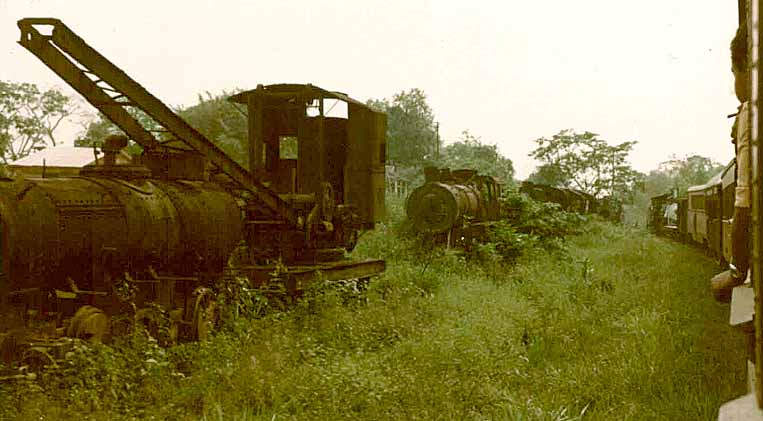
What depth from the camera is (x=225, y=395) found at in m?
6.49

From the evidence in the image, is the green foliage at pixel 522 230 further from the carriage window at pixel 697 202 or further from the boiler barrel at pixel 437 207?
the carriage window at pixel 697 202

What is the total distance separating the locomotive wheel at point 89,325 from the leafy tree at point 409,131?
162 ft

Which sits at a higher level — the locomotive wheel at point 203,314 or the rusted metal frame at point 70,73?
the rusted metal frame at point 70,73

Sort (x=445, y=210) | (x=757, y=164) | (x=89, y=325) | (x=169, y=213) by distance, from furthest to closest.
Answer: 1. (x=445, y=210)
2. (x=169, y=213)
3. (x=89, y=325)
4. (x=757, y=164)

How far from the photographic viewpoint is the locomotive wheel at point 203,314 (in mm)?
8430

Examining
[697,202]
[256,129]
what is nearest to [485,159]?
[697,202]

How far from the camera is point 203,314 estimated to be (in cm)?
863

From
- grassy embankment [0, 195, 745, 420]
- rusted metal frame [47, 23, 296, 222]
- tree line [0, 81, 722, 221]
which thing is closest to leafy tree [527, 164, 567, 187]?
tree line [0, 81, 722, 221]

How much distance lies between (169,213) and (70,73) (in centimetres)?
173

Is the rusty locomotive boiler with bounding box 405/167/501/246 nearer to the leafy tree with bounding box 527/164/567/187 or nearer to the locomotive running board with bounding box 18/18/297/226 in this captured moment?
the locomotive running board with bounding box 18/18/297/226

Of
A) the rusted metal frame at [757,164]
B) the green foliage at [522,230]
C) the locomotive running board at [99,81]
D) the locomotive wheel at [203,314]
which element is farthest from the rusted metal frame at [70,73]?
the green foliage at [522,230]

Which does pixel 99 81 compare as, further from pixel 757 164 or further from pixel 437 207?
pixel 437 207

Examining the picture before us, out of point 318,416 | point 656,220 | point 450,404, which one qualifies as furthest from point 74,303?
point 656,220

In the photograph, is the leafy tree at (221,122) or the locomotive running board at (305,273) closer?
the locomotive running board at (305,273)
